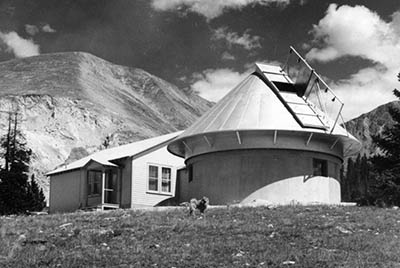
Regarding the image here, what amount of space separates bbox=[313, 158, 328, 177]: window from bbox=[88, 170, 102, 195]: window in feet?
48.4

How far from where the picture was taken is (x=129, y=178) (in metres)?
37.5

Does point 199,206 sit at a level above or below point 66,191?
below

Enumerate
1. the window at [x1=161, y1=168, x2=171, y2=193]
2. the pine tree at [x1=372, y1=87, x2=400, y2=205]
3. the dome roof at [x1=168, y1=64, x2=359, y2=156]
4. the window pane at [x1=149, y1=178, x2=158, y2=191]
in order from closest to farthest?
1. the dome roof at [x1=168, y1=64, x2=359, y2=156]
2. the pine tree at [x1=372, y1=87, x2=400, y2=205]
3. the window pane at [x1=149, y1=178, x2=158, y2=191]
4. the window at [x1=161, y1=168, x2=171, y2=193]

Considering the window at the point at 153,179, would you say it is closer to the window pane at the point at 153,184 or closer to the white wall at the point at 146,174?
the window pane at the point at 153,184

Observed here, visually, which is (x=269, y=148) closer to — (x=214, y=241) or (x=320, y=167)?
(x=320, y=167)

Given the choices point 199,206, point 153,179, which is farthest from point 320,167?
point 153,179

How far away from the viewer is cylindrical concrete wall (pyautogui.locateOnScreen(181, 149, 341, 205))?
2884cm

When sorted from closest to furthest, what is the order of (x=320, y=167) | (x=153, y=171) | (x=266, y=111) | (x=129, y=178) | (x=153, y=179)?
(x=266, y=111), (x=320, y=167), (x=129, y=178), (x=153, y=179), (x=153, y=171)

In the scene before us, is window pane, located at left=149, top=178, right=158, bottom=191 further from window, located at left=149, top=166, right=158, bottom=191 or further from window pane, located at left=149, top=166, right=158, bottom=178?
window pane, located at left=149, top=166, right=158, bottom=178

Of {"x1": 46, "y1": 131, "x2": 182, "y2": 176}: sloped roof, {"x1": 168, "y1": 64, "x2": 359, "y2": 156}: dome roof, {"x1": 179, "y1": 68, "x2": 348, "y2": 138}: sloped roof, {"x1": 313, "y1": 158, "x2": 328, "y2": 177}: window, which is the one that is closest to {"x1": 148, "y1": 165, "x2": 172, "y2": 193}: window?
{"x1": 46, "y1": 131, "x2": 182, "y2": 176}: sloped roof

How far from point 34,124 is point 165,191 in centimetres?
7970

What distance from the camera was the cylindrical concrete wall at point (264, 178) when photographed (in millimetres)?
28844

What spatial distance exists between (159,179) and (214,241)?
2284 cm

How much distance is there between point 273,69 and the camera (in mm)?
34250
